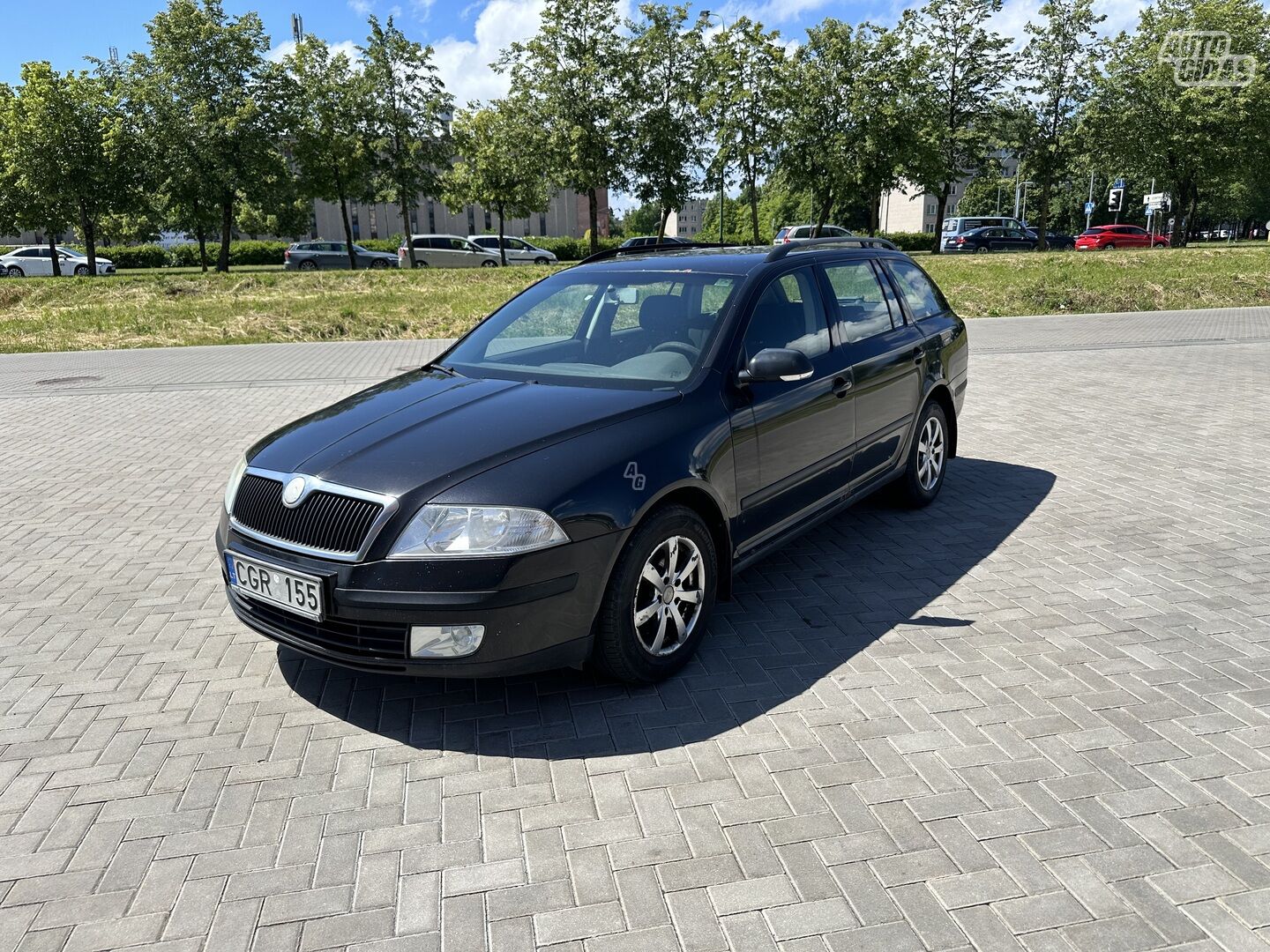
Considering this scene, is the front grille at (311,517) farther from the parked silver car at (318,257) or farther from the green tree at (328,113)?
the parked silver car at (318,257)

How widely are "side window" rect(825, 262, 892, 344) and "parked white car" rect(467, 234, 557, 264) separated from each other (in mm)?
39870

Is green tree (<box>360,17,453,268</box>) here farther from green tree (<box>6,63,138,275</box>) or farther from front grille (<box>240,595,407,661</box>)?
front grille (<box>240,595,407,661</box>)

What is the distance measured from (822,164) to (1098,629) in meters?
34.6

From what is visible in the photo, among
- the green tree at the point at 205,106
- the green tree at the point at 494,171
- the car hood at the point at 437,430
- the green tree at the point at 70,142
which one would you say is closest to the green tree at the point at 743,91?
the green tree at the point at 494,171

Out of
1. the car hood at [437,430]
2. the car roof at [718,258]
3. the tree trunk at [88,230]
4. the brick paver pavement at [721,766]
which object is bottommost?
the brick paver pavement at [721,766]

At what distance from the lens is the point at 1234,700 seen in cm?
369

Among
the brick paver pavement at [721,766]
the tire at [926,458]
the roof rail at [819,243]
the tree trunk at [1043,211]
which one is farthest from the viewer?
the tree trunk at [1043,211]

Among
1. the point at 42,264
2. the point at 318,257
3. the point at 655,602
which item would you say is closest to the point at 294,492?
the point at 655,602

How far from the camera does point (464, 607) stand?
10.8 feet

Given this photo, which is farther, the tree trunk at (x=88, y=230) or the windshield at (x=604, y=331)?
the tree trunk at (x=88, y=230)

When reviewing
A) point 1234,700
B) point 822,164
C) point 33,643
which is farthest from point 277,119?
point 1234,700

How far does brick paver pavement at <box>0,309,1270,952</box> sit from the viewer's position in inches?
102

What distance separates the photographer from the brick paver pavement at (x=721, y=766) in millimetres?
2598

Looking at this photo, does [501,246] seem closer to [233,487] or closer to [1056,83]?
[1056,83]
